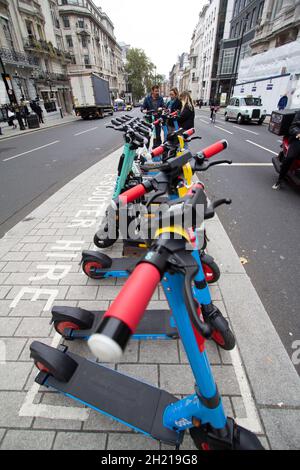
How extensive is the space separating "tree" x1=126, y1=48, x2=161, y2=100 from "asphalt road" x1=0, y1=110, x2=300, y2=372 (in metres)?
83.4

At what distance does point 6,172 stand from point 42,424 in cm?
837

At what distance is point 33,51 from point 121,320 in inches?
1588

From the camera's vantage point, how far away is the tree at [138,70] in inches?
3056

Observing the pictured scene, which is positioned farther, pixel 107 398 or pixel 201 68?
pixel 201 68

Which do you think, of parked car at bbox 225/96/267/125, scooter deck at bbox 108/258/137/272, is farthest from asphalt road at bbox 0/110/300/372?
parked car at bbox 225/96/267/125

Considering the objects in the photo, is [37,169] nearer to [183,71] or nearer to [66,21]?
[66,21]

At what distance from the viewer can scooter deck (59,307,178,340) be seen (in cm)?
217

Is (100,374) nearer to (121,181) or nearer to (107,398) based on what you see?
(107,398)

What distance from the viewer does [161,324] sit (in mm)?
2275

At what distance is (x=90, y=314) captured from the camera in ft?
7.65

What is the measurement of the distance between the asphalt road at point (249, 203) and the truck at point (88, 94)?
58.1 feet
